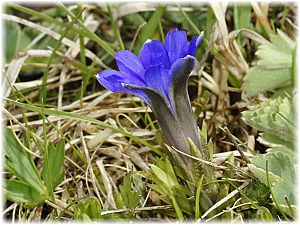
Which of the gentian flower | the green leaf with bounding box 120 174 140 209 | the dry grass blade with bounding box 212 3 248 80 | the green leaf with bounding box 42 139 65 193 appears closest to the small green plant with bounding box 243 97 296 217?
the gentian flower

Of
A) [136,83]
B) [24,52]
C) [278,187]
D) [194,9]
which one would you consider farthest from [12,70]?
[278,187]

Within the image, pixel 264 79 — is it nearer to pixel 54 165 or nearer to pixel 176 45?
pixel 176 45

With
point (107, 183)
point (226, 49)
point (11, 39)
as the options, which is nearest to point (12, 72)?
point (11, 39)

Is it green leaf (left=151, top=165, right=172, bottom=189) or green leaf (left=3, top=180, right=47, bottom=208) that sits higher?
green leaf (left=151, top=165, right=172, bottom=189)

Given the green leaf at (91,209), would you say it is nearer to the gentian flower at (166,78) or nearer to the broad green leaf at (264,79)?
the gentian flower at (166,78)

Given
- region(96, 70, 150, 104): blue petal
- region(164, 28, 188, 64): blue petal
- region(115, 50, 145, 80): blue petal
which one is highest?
region(164, 28, 188, 64): blue petal

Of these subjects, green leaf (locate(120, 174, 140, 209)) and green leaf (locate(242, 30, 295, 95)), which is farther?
green leaf (locate(242, 30, 295, 95))

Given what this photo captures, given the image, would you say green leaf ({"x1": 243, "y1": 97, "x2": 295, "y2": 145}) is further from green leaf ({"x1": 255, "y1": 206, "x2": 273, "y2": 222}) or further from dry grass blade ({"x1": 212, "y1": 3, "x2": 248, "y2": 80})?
dry grass blade ({"x1": 212, "y1": 3, "x2": 248, "y2": 80})
